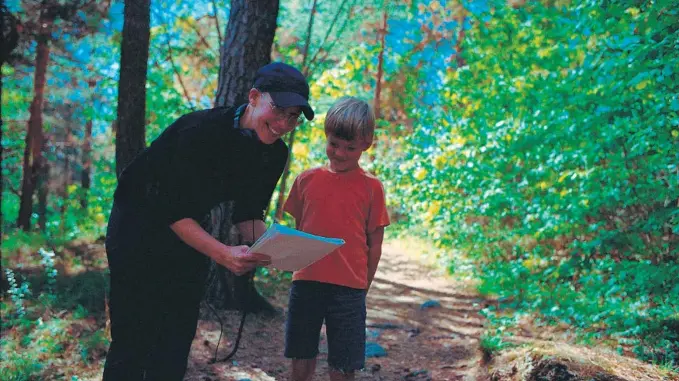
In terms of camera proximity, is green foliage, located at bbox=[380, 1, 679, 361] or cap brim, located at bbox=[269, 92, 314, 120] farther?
green foliage, located at bbox=[380, 1, 679, 361]

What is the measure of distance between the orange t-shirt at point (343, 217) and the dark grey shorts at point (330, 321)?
0.07 m

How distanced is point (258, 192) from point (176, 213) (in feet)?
1.82

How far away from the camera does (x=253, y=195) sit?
8.71 feet

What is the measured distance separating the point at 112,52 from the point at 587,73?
7.50 meters

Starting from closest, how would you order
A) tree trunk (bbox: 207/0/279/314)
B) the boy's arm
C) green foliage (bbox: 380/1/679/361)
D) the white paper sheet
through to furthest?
1. the white paper sheet
2. the boy's arm
3. green foliage (bbox: 380/1/679/361)
4. tree trunk (bbox: 207/0/279/314)

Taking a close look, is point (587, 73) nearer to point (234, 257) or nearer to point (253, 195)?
point (253, 195)

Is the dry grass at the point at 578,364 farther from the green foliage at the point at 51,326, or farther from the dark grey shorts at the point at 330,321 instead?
the green foliage at the point at 51,326

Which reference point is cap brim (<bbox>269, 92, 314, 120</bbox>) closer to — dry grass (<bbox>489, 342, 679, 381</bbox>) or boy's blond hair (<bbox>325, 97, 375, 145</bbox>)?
boy's blond hair (<bbox>325, 97, 375, 145</bbox>)

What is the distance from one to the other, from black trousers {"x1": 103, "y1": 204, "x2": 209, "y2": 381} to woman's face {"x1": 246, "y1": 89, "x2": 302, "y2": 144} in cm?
62

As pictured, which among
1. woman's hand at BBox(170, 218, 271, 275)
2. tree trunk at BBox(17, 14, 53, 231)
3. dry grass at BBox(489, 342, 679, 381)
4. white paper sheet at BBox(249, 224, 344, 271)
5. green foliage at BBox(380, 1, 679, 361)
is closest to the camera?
white paper sheet at BBox(249, 224, 344, 271)

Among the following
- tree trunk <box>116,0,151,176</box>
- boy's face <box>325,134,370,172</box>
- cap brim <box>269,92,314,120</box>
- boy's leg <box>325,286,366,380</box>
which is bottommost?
boy's leg <box>325,286,366,380</box>

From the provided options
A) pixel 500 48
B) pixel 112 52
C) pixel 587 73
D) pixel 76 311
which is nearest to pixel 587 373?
pixel 587 73

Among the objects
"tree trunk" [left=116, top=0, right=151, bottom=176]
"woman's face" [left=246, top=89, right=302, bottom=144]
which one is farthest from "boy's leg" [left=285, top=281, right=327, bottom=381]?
"tree trunk" [left=116, top=0, right=151, bottom=176]

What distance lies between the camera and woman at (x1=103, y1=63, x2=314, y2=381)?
2.19 metres
